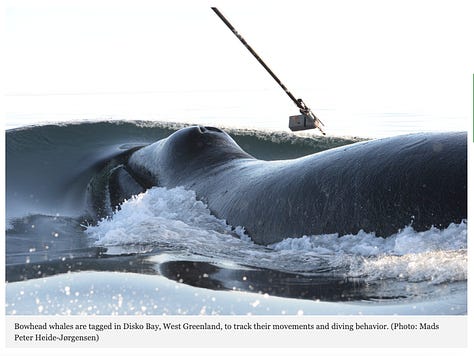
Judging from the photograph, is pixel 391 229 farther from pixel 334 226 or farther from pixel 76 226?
pixel 76 226

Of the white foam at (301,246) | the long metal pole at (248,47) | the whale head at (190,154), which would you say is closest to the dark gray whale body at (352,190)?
the white foam at (301,246)

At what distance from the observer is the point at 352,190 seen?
906cm

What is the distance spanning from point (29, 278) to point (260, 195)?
3324mm

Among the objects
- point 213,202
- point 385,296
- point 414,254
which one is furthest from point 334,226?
point 213,202

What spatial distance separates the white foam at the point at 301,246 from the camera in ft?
25.5

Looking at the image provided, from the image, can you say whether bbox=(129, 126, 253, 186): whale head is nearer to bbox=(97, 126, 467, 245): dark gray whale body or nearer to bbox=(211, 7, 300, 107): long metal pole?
bbox=(97, 126, 467, 245): dark gray whale body

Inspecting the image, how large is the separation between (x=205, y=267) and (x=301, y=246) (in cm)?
131

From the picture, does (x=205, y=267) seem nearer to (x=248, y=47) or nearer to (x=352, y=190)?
(x=352, y=190)

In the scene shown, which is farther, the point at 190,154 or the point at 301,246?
the point at 190,154

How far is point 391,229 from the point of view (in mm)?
8477

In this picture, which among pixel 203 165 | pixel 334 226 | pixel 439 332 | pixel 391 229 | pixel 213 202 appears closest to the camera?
pixel 439 332

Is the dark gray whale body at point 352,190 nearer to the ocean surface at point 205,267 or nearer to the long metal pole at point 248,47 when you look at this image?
the ocean surface at point 205,267

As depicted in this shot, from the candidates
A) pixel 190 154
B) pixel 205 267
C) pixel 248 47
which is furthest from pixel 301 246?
pixel 190 154

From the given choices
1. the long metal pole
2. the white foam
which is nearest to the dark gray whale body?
the white foam
